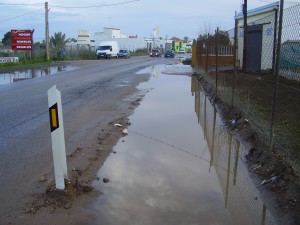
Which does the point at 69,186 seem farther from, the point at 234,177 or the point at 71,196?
the point at 234,177

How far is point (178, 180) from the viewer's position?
19.2ft

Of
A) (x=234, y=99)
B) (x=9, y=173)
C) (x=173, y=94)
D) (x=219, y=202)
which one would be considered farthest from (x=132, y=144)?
(x=173, y=94)

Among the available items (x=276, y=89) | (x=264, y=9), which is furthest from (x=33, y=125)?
(x=264, y=9)

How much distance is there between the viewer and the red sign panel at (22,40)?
40.6 m

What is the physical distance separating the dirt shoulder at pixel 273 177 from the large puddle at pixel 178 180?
127mm

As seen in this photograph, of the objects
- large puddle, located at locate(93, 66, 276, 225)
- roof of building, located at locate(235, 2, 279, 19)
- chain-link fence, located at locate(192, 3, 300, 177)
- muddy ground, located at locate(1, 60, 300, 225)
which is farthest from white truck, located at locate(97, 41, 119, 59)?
muddy ground, located at locate(1, 60, 300, 225)

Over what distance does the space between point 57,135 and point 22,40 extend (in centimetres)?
3837

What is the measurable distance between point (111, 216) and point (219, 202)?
55.2 inches

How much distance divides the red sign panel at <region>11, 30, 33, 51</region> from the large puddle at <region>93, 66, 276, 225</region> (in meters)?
33.8

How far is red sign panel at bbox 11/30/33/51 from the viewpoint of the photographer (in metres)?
40.6

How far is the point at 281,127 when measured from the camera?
794 centimetres

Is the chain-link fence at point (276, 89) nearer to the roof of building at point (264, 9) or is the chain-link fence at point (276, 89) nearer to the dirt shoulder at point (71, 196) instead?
the roof of building at point (264, 9)

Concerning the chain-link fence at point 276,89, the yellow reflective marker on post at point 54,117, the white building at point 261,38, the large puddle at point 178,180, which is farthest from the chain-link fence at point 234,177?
the white building at point 261,38

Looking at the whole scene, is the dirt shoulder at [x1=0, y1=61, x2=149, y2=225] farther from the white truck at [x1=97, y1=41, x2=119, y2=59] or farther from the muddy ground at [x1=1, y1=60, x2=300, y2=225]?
the white truck at [x1=97, y1=41, x2=119, y2=59]
